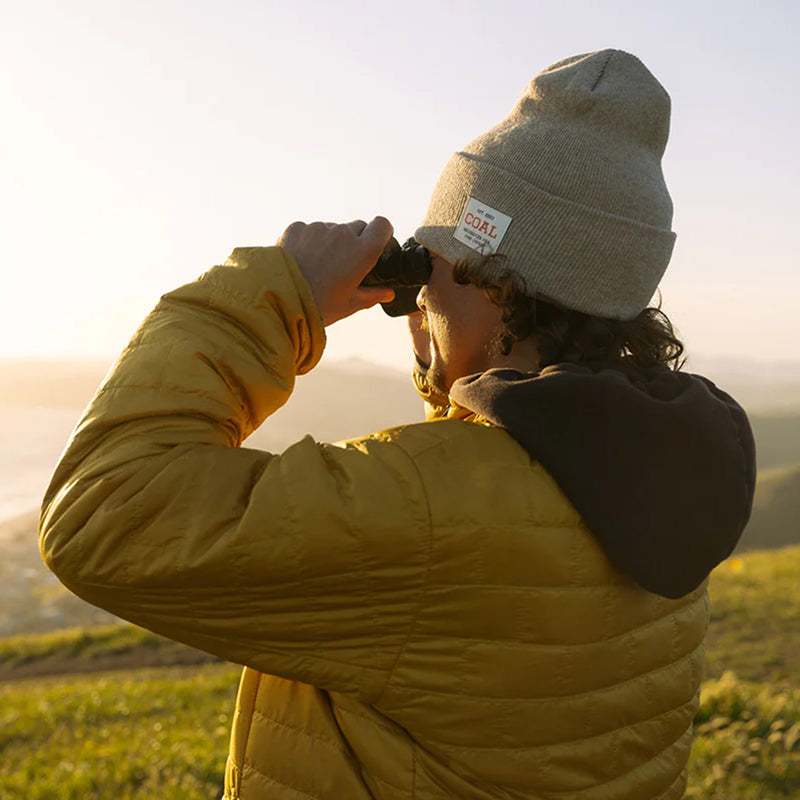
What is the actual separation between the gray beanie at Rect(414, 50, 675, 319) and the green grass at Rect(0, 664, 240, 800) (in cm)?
398

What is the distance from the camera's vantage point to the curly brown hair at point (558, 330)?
65.7 inches

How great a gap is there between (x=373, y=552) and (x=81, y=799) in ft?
13.8

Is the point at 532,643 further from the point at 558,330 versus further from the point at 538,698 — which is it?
the point at 558,330

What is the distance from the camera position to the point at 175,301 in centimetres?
159

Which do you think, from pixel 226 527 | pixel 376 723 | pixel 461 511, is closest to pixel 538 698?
pixel 376 723

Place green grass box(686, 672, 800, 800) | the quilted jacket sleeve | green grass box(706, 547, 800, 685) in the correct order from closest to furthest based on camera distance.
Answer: the quilted jacket sleeve
green grass box(686, 672, 800, 800)
green grass box(706, 547, 800, 685)

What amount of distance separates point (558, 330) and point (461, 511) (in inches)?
20.7

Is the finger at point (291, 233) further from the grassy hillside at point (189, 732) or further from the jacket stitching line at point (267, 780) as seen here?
the grassy hillside at point (189, 732)

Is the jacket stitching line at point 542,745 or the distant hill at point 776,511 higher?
the jacket stitching line at point 542,745

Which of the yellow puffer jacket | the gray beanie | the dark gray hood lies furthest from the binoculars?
the dark gray hood

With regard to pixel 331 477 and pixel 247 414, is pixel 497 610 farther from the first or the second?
pixel 247 414

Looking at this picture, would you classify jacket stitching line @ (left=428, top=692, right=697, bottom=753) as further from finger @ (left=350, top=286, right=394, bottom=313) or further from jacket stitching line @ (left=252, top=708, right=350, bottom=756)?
finger @ (left=350, top=286, right=394, bottom=313)

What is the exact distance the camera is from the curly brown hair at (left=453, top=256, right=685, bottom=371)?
1670mm

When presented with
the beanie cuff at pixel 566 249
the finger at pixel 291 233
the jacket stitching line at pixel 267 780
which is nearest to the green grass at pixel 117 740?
the jacket stitching line at pixel 267 780
